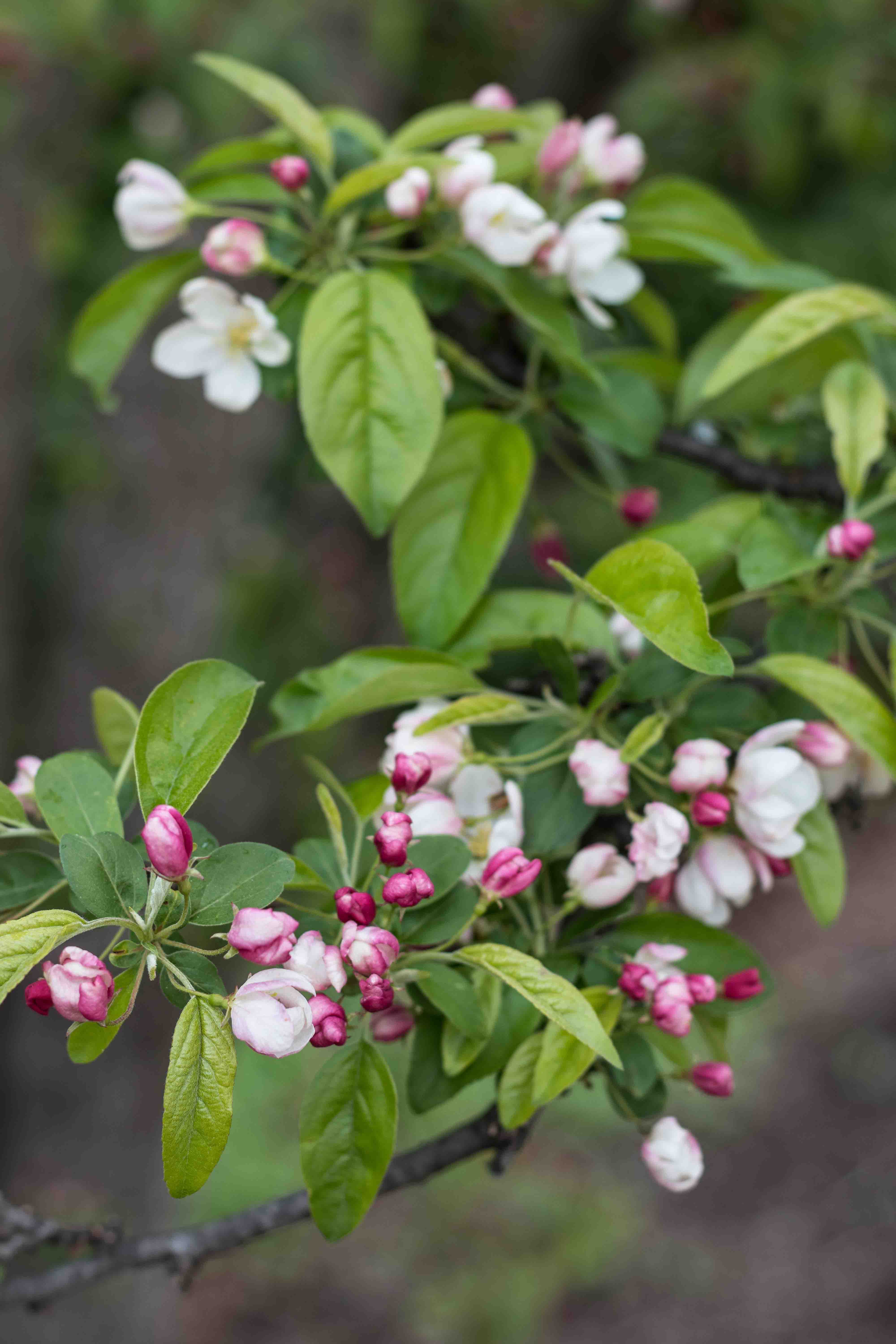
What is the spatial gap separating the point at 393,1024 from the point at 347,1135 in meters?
0.10

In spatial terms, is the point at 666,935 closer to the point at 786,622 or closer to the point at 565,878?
the point at 565,878

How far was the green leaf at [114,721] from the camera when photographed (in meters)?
0.74

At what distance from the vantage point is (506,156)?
958mm

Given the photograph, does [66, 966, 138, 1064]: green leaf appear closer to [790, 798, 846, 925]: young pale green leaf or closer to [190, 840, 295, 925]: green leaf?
[190, 840, 295, 925]: green leaf

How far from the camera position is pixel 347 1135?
1.99ft

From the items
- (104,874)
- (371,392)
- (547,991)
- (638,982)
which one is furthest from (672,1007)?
(371,392)

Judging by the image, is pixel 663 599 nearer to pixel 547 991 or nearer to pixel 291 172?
pixel 547 991

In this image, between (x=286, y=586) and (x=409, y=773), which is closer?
(x=409, y=773)

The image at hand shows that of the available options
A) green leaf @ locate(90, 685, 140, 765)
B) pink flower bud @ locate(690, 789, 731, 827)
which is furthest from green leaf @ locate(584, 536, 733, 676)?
green leaf @ locate(90, 685, 140, 765)

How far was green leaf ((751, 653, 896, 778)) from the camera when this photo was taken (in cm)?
71

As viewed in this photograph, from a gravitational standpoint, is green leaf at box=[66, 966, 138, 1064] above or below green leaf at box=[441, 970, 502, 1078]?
above

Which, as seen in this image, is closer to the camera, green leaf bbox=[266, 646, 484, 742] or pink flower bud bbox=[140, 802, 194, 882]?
pink flower bud bbox=[140, 802, 194, 882]

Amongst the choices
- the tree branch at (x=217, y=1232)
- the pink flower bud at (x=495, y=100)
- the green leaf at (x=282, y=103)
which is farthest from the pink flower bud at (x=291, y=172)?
the tree branch at (x=217, y=1232)

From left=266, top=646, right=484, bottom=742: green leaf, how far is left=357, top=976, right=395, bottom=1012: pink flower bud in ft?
0.69
